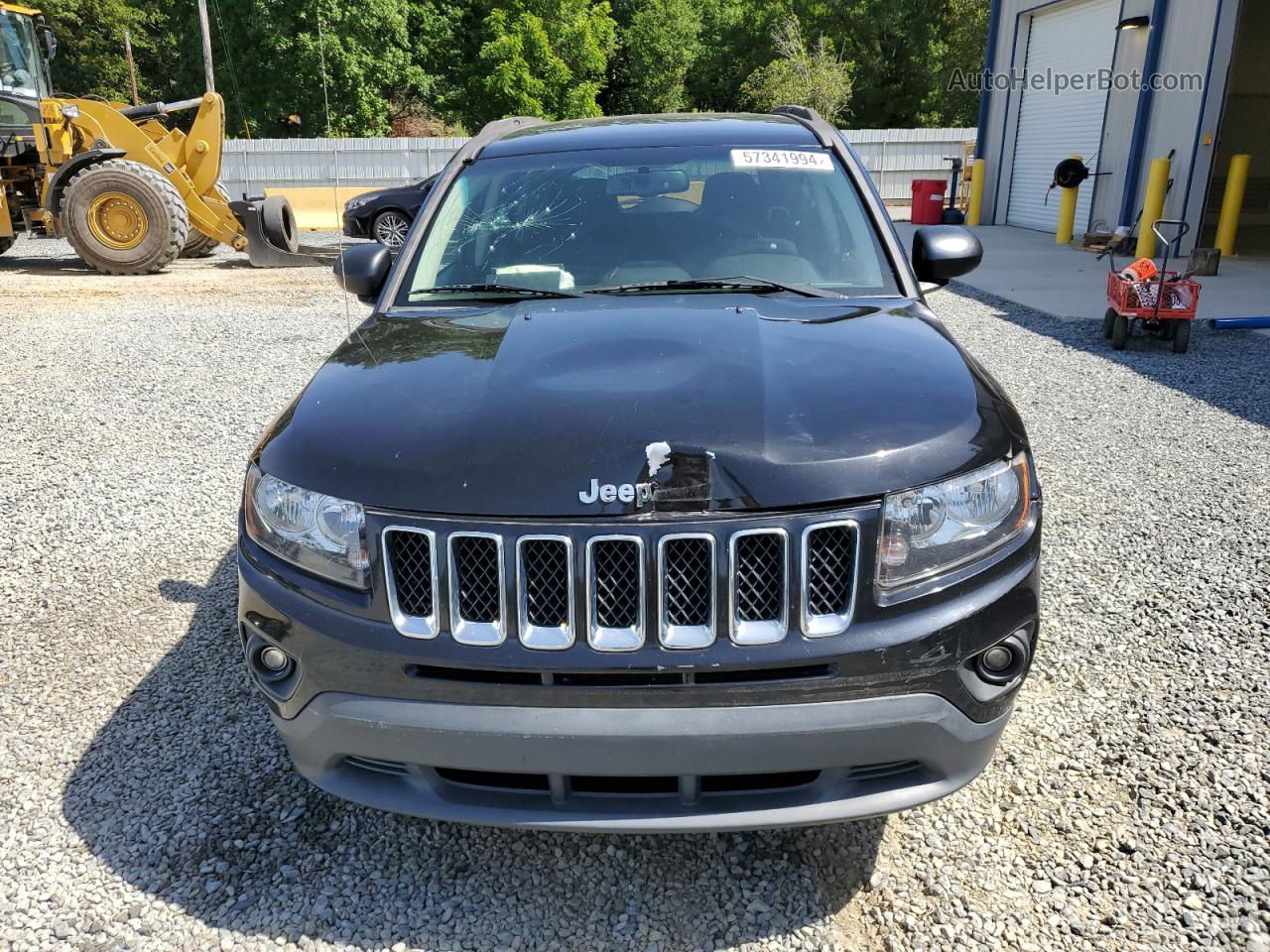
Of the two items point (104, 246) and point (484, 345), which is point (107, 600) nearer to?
point (484, 345)

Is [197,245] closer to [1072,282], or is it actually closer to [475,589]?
[1072,282]

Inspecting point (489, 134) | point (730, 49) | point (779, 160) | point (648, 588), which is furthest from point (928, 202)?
point (730, 49)

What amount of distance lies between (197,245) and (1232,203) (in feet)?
48.9

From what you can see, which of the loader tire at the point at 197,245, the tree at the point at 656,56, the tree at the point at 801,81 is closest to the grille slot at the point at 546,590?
the loader tire at the point at 197,245

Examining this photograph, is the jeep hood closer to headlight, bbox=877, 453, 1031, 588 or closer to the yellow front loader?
headlight, bbox=877, 453, 1031, 588

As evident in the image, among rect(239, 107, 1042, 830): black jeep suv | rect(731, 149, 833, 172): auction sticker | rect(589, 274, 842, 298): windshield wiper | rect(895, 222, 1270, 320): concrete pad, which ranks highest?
rect(731, 149, 833, 172): auction sticker

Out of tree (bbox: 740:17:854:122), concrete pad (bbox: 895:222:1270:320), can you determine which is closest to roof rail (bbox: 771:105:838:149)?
concrete pad (bbox: 895:222:1270:320)

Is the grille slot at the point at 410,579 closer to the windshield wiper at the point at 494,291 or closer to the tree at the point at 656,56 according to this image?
the windshield wiper at the point at 494,291

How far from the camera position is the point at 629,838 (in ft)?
8.21

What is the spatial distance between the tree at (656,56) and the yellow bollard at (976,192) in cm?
2457

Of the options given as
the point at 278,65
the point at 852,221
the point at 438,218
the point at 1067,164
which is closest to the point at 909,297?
the point at 852,221

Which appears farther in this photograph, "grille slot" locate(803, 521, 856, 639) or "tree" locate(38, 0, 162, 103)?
"tree" locate(38, 0, 162, 103)

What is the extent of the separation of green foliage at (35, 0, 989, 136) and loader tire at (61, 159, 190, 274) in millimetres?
22297

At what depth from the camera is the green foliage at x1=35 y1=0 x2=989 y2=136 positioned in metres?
35.5
